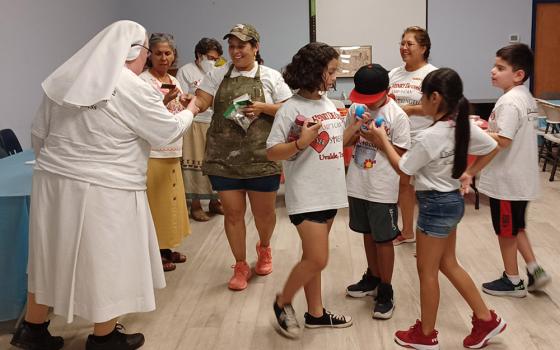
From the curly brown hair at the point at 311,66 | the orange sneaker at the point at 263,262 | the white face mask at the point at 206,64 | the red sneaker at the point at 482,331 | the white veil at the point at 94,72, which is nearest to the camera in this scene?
the white veil at the point at 94,72

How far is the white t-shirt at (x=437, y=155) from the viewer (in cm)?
220

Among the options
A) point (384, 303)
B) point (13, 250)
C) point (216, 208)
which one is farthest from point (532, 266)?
point (216, 208)

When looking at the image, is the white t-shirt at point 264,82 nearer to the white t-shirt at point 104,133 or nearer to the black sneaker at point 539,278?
the white t-shirt at point 104,133

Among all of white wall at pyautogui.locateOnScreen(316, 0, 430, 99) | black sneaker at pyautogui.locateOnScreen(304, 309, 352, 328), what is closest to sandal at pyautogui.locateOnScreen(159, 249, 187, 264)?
black sneaker at pyautogui.locateOnScreen(304, 309, 352, 328)

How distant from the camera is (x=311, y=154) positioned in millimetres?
2402

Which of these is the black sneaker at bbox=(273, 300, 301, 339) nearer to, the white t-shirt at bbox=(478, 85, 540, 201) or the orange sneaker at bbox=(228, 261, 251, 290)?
the orange sneaker at bbox=(228, 261, 251, 290)

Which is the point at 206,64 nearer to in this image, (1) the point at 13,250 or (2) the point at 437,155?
(1) the point at 13,250

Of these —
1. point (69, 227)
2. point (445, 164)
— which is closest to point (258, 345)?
point (69, 227)

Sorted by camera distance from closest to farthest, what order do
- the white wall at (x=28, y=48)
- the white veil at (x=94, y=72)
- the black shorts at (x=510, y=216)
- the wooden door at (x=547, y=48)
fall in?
the white veil at (x=94, y=72) → the black shorts at (x=510, y=216) → the white wall at (x=28, y=48) → the wooden door at (x=547, y=48)

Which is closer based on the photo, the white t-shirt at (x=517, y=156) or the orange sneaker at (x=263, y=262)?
the white t-shirt at (x=517, y=156)

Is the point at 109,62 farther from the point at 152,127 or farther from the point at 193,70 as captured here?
the point at 193,70

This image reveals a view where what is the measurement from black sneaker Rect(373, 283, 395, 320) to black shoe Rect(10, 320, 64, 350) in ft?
4.95

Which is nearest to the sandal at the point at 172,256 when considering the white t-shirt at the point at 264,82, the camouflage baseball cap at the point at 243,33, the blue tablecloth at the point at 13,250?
the blue tablecloth at the point at 13,250

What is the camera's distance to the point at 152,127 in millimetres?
2307
